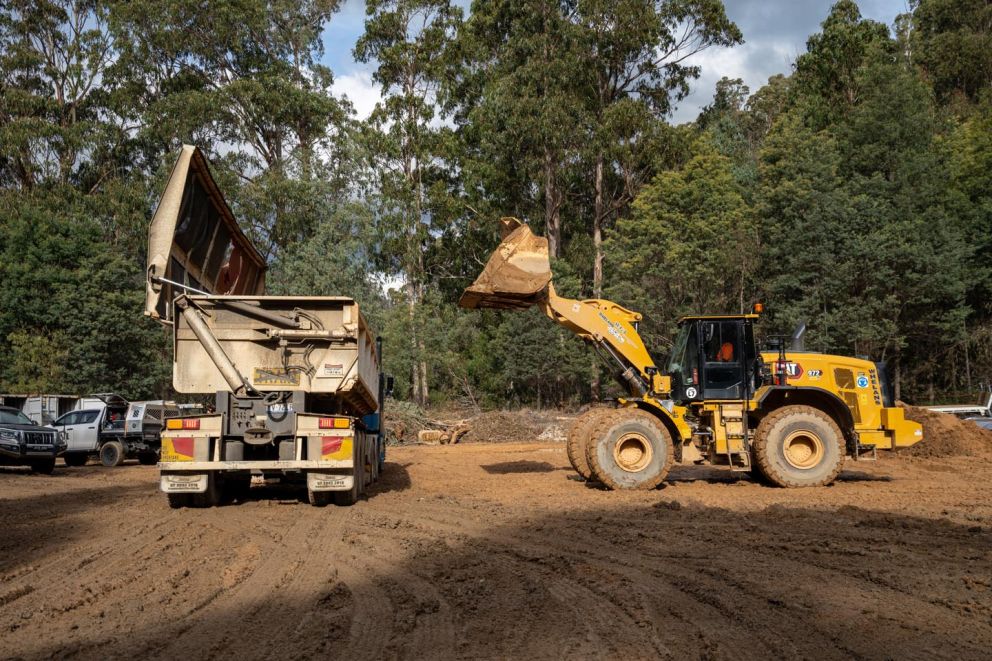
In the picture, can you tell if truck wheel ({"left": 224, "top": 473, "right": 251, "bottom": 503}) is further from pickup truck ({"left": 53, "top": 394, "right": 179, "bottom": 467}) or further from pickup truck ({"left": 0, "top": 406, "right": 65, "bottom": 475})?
pickup truck ({"left": 53, "top": 394, "right": 179, "bottom": 467})

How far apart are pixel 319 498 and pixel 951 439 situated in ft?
53.5

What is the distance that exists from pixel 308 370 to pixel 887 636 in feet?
28.2

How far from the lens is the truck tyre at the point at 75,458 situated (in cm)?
2472

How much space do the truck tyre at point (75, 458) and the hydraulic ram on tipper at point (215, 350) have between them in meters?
15.4

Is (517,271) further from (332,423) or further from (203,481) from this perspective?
(203,481)

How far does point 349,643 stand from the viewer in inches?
210

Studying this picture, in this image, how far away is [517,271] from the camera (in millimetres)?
13547

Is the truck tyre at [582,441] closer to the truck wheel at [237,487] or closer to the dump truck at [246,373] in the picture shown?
the dump truck at [246,373]

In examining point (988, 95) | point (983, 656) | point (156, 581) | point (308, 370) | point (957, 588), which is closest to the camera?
point (983, 656)

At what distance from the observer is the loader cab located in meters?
14.0

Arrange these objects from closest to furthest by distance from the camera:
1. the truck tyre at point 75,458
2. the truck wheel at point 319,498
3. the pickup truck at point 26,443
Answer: the truck wheel at point 319,498, the pickup truck at point 26,443, the truck tyre at point 75,458

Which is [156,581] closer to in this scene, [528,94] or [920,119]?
[528,94]

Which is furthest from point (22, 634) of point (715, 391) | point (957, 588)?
point (715, 391)

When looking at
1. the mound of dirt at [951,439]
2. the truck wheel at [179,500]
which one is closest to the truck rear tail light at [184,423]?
the truck wheel at [179,500]
